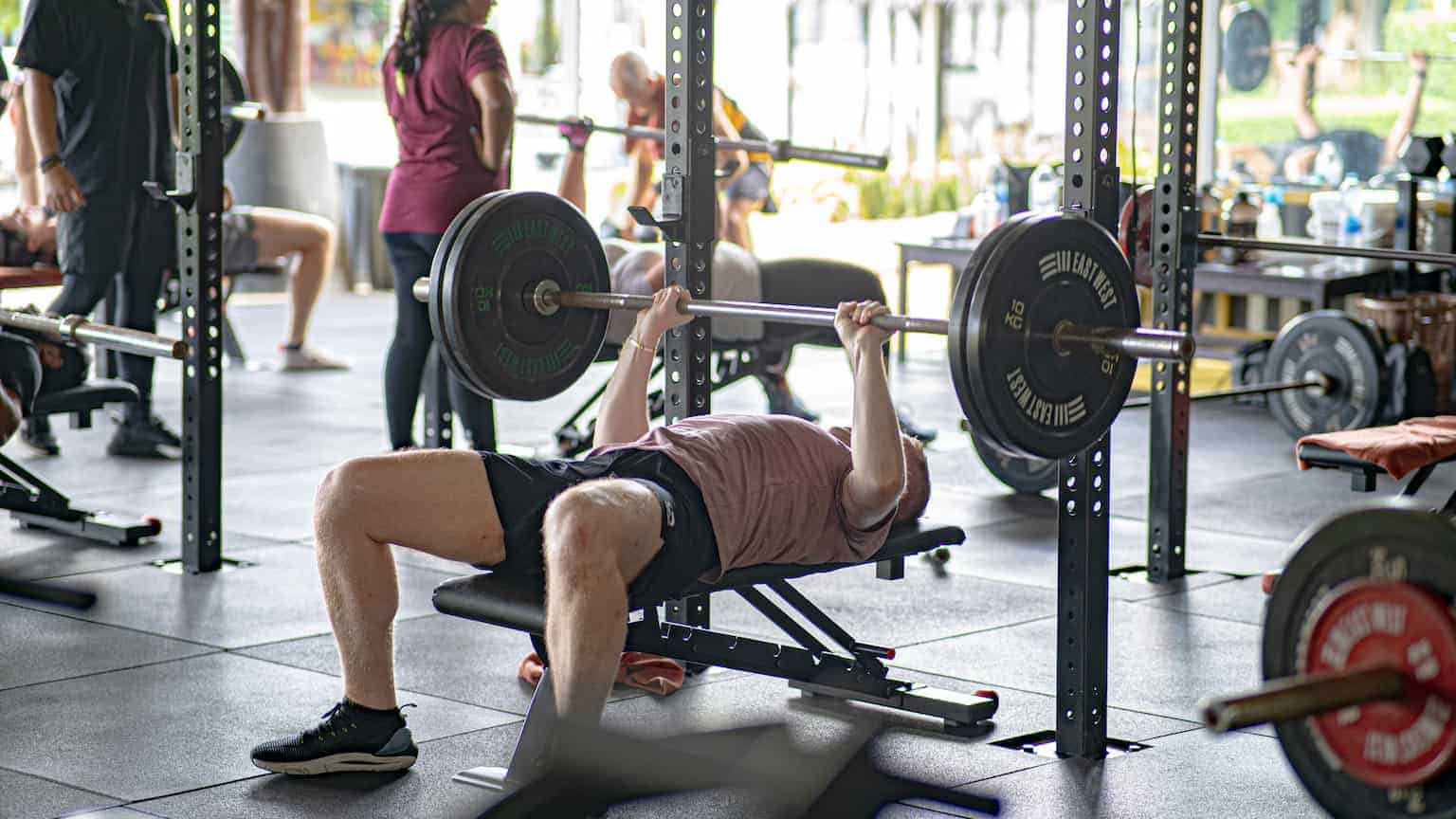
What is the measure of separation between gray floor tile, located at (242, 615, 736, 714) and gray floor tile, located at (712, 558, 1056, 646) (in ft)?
1.26

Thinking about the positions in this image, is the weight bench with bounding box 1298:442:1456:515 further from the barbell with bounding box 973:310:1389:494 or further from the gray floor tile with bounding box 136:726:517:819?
the gray floor tile with bounding box 136:726:517:819

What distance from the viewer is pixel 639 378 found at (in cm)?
289

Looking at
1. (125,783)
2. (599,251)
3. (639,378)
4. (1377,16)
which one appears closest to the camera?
(125,783)

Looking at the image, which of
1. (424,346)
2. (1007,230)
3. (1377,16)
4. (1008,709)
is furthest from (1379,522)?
Answer: (1377,16)

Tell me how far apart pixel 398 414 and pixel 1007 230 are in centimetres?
238

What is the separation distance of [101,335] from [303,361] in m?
3.43

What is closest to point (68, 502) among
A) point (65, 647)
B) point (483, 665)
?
point (65, 647)

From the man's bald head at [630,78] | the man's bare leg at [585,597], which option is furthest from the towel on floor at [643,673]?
the man's bald head at [630,78]

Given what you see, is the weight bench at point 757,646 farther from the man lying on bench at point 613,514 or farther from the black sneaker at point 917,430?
the black sneaker at point 917,430

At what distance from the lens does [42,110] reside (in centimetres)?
451

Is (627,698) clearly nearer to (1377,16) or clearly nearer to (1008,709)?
(1008,709)

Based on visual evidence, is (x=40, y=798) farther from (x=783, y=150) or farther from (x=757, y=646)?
(x=783, y=150)

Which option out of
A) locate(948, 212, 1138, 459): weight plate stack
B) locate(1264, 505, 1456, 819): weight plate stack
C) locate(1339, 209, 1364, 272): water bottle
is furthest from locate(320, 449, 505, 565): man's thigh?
locate(1339, 209, 1364, 272): water bottle

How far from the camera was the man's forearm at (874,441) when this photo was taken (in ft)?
8.35
